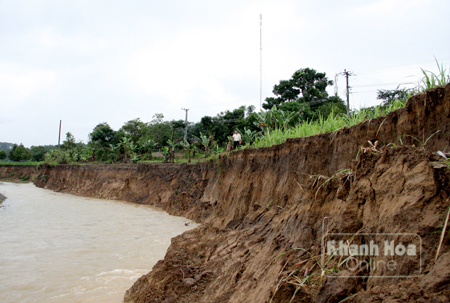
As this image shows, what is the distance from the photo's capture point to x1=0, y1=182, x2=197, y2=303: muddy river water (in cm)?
561

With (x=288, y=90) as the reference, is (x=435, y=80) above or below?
below

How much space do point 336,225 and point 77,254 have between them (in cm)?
722

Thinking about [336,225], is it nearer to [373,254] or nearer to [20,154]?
[373,254]

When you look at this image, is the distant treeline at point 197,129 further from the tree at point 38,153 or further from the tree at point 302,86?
the tree at point 38,153

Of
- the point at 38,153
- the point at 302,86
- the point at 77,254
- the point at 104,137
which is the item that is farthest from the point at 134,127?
Result: the point at 77,254

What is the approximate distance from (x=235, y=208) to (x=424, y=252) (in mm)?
7574

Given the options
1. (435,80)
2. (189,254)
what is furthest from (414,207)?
(189,254)

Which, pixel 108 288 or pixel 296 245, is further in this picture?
pixel 108 288

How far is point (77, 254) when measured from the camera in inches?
310

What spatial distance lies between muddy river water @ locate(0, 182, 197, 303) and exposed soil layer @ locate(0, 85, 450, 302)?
3.62ft

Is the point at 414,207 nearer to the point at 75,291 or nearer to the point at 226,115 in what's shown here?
the point at 75,291

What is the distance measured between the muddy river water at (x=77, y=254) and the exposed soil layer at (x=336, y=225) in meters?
1.10

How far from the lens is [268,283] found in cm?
317

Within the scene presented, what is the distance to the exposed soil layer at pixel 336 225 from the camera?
2.11 metres
